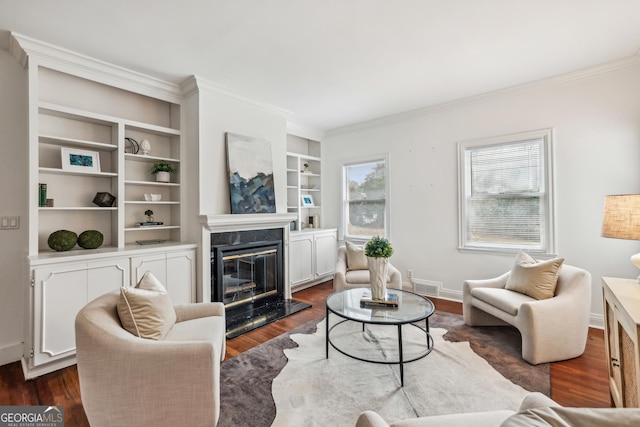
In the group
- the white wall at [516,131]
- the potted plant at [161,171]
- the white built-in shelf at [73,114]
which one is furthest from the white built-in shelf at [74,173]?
the white wall at [516,131]

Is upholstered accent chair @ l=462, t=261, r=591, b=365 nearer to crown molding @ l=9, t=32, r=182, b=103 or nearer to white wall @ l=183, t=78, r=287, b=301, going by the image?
white wall @ l=183, t=78, r=287, b=301

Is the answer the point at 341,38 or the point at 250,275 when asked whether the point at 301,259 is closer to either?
the point at 250,275

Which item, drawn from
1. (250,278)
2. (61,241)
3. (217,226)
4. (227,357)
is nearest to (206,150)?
(217,226)

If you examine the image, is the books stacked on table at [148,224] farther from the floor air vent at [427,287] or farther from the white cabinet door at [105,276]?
the floor air vent at [427,287]

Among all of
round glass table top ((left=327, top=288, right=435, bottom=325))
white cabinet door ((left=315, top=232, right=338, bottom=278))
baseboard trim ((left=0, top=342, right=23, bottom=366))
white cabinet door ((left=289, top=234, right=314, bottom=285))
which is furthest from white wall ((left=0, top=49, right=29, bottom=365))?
white cabinet door ((left=315, top=232, right=338, bottom=278))

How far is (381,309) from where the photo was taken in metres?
2.41

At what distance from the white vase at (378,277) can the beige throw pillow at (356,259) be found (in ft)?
4.26

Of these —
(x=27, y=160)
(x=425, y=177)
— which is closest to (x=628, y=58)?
(x=425, y=177)

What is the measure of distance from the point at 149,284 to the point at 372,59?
2720mm

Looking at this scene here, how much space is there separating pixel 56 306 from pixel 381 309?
2607mm

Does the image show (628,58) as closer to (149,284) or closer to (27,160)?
(149,284)

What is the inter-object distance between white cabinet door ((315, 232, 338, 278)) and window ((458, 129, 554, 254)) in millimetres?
2068

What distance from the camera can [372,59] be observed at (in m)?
2.82

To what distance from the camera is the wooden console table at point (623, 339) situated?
1378 millimetres
